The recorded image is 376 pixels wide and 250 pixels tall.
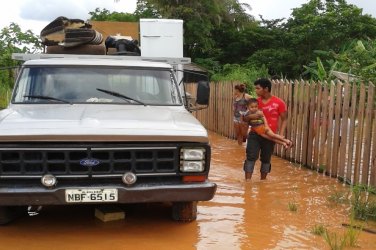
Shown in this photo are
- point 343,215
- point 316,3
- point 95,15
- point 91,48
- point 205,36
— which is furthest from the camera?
point 95,15

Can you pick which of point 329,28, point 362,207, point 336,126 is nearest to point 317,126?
point 336,126

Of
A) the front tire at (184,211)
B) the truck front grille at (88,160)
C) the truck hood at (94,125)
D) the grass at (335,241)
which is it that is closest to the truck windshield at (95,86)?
the truck hood at (94,125)

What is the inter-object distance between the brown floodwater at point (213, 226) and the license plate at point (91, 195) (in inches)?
17.8

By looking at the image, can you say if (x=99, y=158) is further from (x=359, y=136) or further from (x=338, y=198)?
(x=359, y=136)

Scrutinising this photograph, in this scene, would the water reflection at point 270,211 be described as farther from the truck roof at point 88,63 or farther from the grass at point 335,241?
the truck roof at point 88,63

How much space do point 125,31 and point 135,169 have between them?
17268 millimetres

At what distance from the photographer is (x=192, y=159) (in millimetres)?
4648

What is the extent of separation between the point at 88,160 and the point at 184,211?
4.37 feet

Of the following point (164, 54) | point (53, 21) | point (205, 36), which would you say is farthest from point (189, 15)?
point (53, 21)

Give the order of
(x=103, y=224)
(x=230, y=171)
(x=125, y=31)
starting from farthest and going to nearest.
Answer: (x=125, y=31), (x=230, y=171), (x=103, y=224)

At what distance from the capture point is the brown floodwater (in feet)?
15.4

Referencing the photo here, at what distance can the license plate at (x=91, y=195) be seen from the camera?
4.45 metres

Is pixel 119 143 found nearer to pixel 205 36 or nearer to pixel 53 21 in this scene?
pixel 53 21

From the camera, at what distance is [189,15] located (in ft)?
99.9
